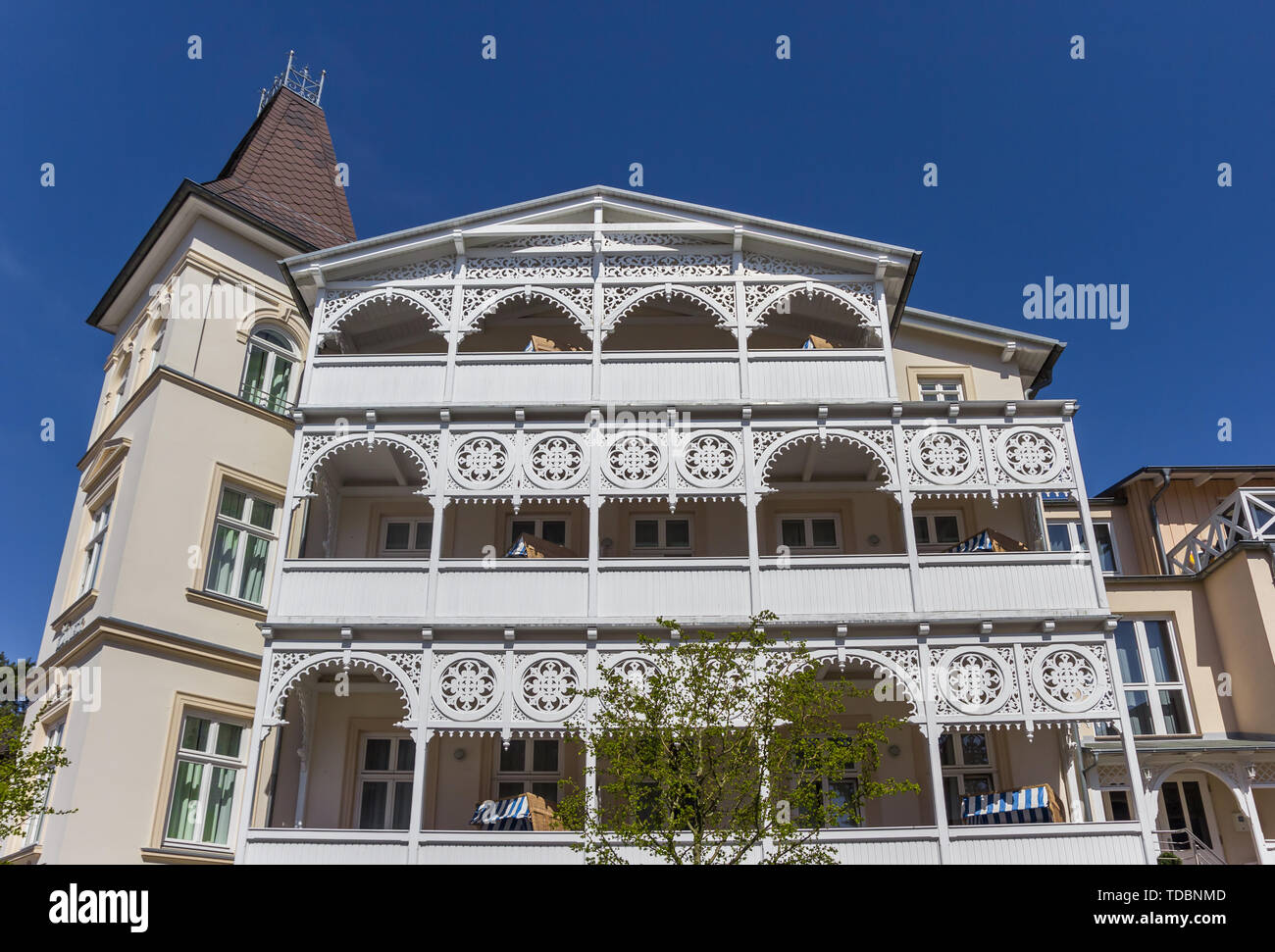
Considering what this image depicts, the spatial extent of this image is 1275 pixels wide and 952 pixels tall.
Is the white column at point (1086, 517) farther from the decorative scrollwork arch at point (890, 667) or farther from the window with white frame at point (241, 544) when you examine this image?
the window with white frame at point (241, 544)

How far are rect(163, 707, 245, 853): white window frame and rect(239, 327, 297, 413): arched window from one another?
5.68 meters

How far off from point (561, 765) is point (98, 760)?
6.91 metres

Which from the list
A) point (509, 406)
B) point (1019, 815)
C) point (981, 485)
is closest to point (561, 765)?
point (509, 406)

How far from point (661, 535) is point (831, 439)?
3719mm

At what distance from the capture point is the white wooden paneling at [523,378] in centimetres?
1770

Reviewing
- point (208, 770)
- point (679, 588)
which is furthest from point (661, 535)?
point (208, 770)

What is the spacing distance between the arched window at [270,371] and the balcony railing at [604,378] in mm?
1977

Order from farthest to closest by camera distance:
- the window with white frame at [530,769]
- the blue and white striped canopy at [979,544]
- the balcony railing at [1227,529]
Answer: the balcony railing at [1227,529], the window with white frame at [530,769], the blue and white striped canopy at [979,544]

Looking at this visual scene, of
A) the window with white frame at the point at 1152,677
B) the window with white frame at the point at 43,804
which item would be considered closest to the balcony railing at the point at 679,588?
the window with white frame at the point at 43,804

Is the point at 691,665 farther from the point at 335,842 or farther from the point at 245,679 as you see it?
the point at 245,679

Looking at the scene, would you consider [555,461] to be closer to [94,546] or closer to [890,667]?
[890,667]

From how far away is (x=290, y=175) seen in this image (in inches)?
904

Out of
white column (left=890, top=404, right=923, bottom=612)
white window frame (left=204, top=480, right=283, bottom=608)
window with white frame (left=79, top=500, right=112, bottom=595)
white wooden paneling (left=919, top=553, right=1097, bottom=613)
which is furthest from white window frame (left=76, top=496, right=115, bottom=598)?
white wooden paneling (left=919, top=553, right=1097, bottom=613)

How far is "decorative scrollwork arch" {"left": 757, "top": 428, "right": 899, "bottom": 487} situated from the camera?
55.4ft
